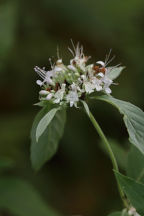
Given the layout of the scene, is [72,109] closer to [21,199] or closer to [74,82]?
[21,199]

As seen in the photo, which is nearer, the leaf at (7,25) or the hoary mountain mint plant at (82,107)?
the hoary mountain mint plant at (82,107)

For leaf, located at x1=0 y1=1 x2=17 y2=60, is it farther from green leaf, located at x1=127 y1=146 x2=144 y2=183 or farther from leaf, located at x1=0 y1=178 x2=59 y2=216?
green leaf, located at x1=127 y1=146 x2=144 y2=183

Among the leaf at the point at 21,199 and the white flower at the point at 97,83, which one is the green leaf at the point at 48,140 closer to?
the white flower at the point at 97,83

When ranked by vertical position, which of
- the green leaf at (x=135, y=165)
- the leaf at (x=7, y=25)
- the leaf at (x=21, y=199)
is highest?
the leaf at (x=7, y=25)

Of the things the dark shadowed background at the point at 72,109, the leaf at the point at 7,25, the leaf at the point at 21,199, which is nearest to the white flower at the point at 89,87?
the leaf at the point at 21,199

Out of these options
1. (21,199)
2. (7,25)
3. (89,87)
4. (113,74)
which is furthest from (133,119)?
(7,25)

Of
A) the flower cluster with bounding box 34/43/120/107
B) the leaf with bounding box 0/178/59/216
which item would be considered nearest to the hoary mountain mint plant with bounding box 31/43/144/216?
the flower cluster with bounding box 34/43/120/107
